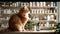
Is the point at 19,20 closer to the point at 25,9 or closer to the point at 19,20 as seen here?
the point at 19,20

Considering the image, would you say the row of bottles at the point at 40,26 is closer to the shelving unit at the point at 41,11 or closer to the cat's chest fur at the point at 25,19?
the shelving unit at the point at 41,11

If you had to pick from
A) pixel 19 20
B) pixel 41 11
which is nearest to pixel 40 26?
pixel 41 11

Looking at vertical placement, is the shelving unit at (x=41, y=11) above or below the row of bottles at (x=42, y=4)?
below

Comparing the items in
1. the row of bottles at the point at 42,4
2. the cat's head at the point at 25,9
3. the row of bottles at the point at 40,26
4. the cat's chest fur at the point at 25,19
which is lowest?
the row of bottles at the point at 40,26

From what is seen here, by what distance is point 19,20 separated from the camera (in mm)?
2162

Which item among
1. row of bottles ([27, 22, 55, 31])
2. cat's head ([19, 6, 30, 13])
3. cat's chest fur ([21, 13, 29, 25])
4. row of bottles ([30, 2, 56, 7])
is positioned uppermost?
row of bottles ([30, 2, 56, 7])

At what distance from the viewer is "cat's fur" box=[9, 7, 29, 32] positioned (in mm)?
2137

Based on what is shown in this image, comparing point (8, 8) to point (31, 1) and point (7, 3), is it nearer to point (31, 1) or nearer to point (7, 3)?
point (7, 3)

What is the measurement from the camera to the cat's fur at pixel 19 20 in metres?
2.14

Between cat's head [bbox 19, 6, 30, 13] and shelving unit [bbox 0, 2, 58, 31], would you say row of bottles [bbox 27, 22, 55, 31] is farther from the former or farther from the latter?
cat's head [bbox 19, 6, 30, 13]

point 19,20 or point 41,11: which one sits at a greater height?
point 41,11

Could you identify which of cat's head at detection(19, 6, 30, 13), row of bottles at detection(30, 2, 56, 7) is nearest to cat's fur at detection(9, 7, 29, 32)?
cat's head at detection(19, 6, 30, 13)

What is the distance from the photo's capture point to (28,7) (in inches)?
85.0

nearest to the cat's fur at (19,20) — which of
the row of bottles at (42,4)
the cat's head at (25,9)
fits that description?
the cat's head at (25,9)
